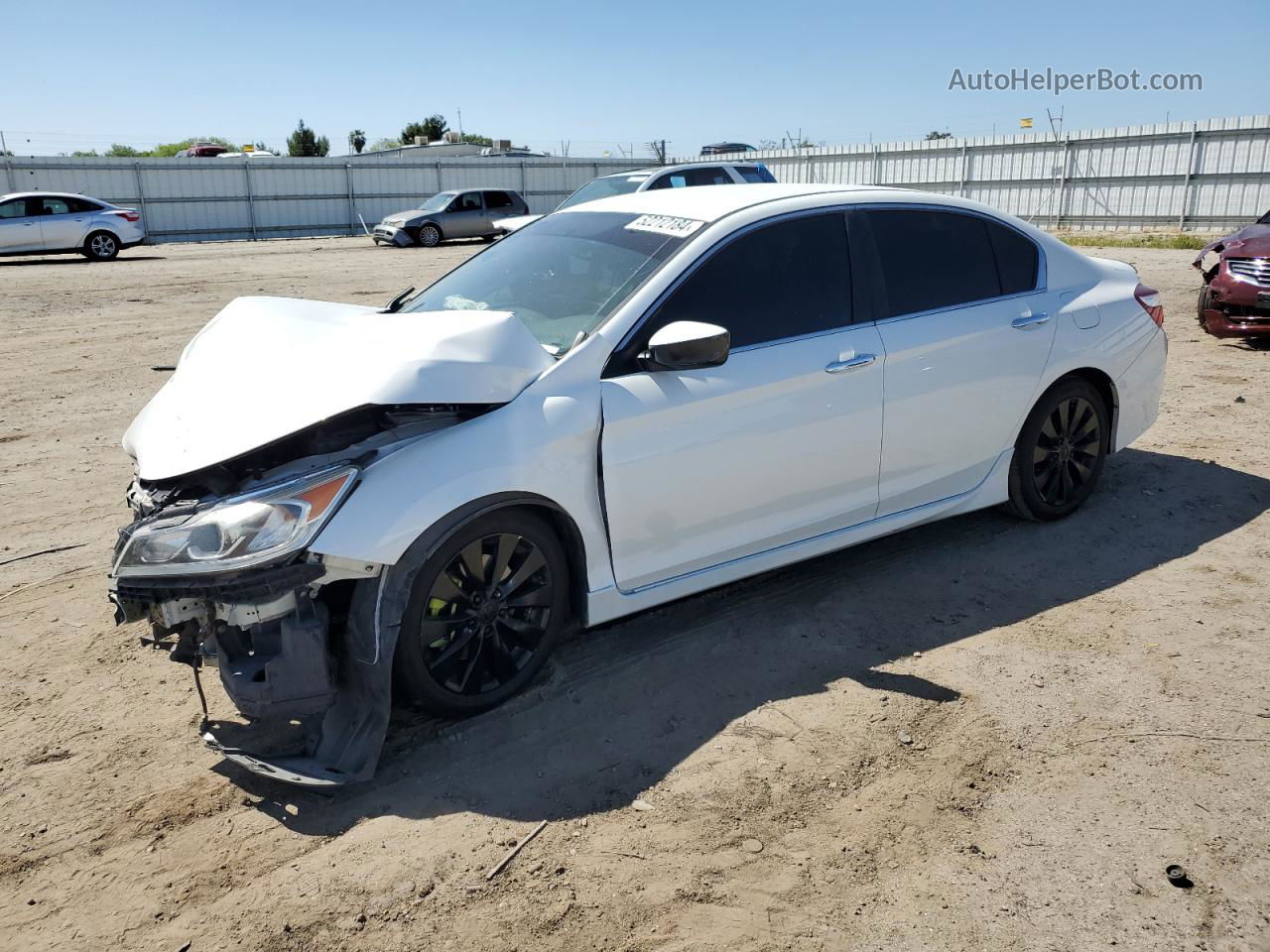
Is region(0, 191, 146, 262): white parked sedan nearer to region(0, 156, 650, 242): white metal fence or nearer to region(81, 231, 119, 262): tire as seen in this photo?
region(81, 231, 119, 262): tire

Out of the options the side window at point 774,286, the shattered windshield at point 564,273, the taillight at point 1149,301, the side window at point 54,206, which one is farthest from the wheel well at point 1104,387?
the side window at point 54,206

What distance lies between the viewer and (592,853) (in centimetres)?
295

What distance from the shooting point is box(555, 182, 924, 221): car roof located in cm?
430

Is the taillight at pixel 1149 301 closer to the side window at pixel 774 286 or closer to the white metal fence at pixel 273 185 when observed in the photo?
the side window at pixel 774 286

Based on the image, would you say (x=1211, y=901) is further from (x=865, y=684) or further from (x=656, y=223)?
(x=656, y=223)

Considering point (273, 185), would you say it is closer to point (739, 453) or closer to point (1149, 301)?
A: point (1149, 301)

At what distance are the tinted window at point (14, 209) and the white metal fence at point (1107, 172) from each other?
22584mm

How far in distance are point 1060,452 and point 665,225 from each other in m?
2.54

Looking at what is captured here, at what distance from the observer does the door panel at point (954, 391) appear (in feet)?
14.7

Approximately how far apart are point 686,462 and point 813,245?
1.24 metres

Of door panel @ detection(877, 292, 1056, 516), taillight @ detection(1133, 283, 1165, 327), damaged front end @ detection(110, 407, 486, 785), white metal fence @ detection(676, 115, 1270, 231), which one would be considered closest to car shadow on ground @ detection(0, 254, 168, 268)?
white metal fence @ detection(676, 115, 1270, 231)

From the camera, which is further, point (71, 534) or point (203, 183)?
point (203, 183)

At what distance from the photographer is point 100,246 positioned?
2298 centimetres

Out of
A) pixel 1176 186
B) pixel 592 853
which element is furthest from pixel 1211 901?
pixel 1176 186
